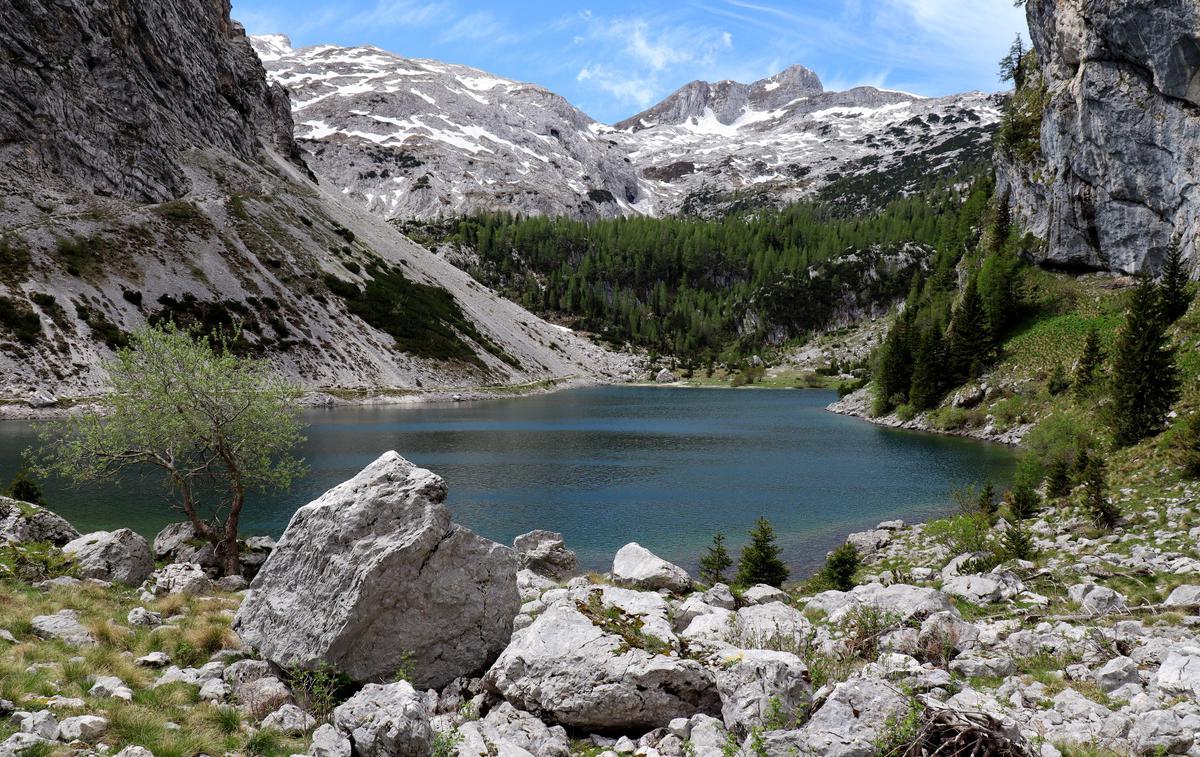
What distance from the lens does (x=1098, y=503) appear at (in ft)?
84.0

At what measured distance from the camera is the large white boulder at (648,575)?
20453 mm

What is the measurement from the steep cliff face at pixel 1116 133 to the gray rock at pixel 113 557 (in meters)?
87.4

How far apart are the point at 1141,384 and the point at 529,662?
40016 millimetres

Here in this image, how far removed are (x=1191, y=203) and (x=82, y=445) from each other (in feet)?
313

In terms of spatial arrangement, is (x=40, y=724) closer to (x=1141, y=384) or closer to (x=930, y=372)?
(x=1141, y=384)

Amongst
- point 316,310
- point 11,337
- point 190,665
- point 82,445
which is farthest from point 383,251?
point 190,665

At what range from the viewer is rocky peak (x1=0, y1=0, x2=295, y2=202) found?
116m

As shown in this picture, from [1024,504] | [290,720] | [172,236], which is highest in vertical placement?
[172,236]

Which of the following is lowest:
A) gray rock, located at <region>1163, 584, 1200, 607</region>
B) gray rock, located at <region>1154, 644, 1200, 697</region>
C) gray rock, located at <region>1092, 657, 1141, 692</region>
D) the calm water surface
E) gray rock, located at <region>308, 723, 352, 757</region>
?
the calm water surface

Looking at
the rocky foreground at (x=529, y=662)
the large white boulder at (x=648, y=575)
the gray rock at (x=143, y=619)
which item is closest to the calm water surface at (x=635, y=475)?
the large white boulder at (x=648, y=575)

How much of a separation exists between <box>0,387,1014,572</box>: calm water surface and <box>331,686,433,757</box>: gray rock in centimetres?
2348

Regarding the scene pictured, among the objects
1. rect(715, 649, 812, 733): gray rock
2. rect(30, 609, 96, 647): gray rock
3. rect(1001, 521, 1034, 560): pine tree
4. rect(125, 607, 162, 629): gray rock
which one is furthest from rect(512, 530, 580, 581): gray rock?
rect(1001, 521, 1034, 560): pine tree

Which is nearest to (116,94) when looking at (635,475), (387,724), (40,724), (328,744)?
(635,475)

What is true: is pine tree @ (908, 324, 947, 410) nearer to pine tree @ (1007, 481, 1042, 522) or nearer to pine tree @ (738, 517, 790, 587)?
pine tree @ (1007, 481, 1042, 522)
